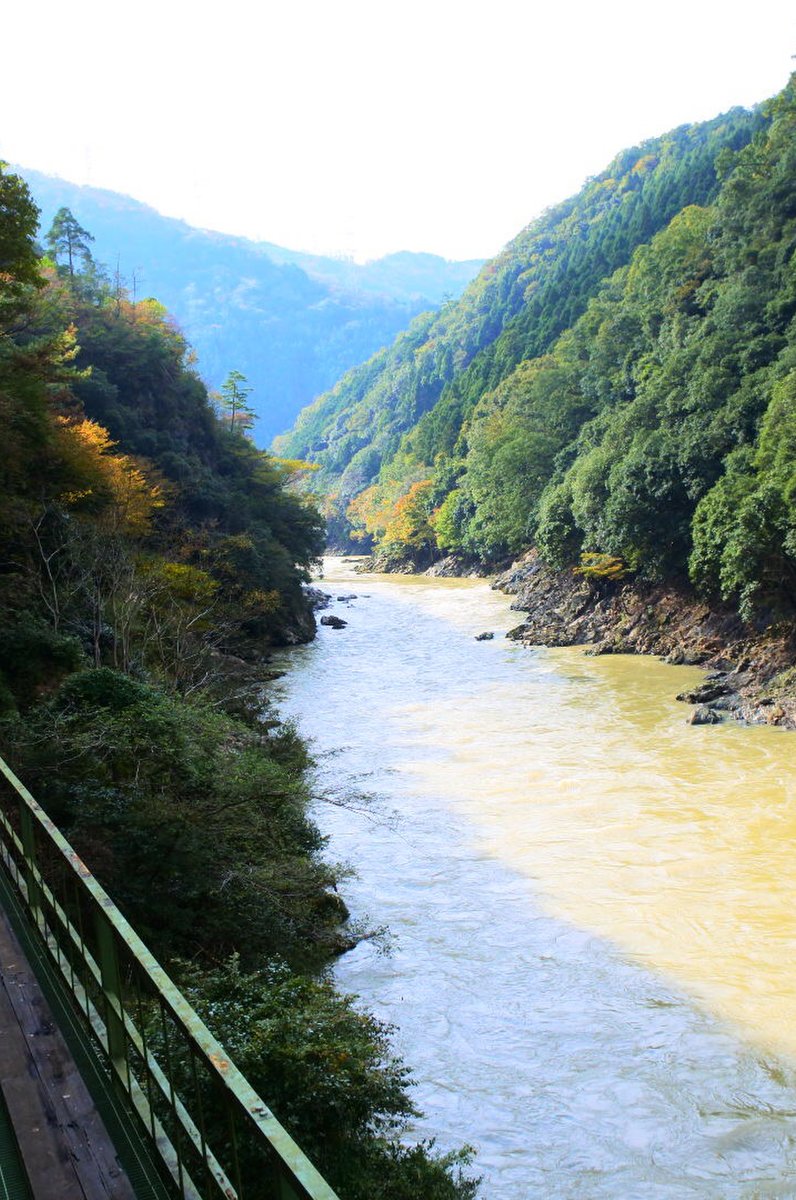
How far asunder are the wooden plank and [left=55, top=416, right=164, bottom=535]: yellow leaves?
1915 cm

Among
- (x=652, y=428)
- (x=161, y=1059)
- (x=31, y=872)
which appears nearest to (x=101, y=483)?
(x=31, y=872)

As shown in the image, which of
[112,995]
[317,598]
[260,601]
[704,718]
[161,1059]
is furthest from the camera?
[317,598]

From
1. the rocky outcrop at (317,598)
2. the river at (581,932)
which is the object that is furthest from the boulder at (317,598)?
the river at (581,932)

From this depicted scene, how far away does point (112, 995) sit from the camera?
405 centimetres

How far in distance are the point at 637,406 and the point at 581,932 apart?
107ft

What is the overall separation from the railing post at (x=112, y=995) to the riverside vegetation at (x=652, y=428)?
893 inches

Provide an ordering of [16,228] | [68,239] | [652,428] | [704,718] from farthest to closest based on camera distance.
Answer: [68,239], [652,428], [704,718], [16,228]

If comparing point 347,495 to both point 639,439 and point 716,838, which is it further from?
point 716,838

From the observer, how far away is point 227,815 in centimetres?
1195

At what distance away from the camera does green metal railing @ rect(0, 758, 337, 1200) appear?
2797 millimetres

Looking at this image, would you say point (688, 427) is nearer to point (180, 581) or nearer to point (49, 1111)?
point (180, 581)

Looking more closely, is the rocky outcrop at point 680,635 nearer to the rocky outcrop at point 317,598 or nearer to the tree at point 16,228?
the rocky outcrop at point 317,598

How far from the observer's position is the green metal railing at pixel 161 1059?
9.18 feet

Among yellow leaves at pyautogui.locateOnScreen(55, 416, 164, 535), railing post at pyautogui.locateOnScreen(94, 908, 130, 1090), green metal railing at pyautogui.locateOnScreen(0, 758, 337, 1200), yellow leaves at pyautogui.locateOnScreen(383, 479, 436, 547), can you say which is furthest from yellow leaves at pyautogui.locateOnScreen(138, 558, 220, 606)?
yellow leaves at pyautogui.locateOnScreen(383, 479, 436, 547)
